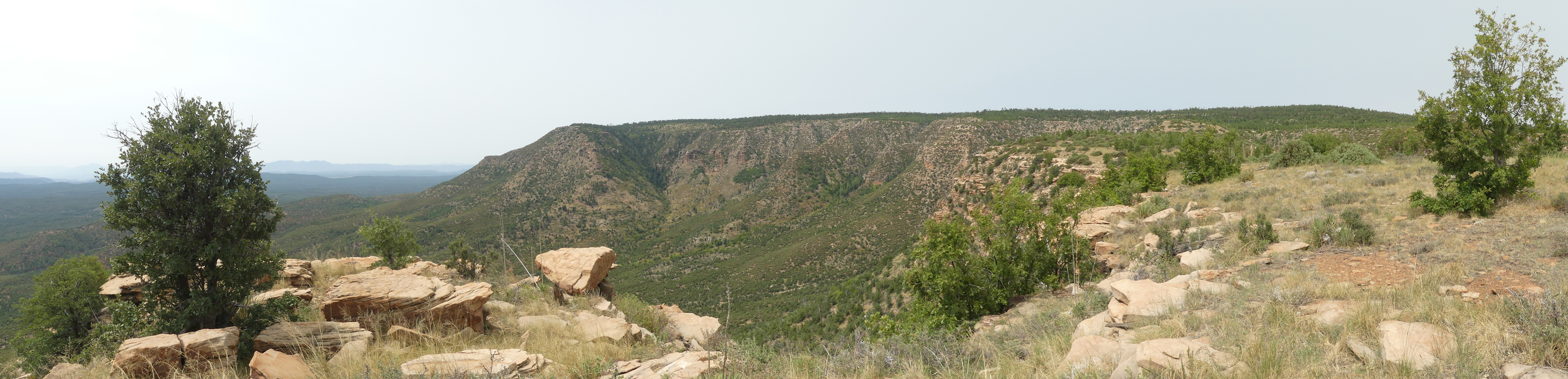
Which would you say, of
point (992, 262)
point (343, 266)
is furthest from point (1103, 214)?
point (343, 266)

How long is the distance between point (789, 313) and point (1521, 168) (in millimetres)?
30121

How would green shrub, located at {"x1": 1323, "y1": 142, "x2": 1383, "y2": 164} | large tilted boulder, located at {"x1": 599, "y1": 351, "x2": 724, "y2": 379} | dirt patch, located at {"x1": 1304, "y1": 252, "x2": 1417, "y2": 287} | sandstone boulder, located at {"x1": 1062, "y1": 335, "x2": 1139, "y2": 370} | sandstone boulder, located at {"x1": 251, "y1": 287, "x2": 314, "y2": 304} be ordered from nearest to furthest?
sandstone boulder, located at {"x1": 1062, "y1": 335, "x2": 1139, "y2": 370}
large tilted boulder, located at {"x1": 599, "y1": 351, "x2": 724, "y2": 379}
dirt patch, located at {"x1": 1304, "y1": 252, "x2": 1417, "y2": 287}
sandstone boulder, located at {"x1": 251, "y1": 287, "x2": 314, "y2": 304}
green shrub, located at {"x1": 1323, "y1": 142, "x2": 1383, "y2": 164}

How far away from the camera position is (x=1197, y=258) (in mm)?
9734

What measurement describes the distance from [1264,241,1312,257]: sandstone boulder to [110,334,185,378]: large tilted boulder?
53.2 ft

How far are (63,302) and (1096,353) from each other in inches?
1287

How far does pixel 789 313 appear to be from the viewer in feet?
114

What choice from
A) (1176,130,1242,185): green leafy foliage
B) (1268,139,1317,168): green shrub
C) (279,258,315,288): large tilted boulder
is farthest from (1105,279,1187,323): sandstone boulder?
(1268,139,1317,168): green shrub

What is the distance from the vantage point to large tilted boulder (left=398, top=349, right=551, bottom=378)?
201 inches

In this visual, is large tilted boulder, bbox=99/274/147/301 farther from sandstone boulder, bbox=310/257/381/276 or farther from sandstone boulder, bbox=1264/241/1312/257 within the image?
sandstone boulder, bbox=1264/241/1312/257

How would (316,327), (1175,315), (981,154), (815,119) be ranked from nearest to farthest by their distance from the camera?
(1175,315), (316,327), (981,154), (815,119)

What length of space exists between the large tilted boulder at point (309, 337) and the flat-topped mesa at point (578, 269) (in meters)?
4.05

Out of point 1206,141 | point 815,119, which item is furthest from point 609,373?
point 815,119

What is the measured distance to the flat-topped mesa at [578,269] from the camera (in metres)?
11.6

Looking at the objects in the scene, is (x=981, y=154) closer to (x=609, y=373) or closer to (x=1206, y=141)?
(x=1206, y=141)
